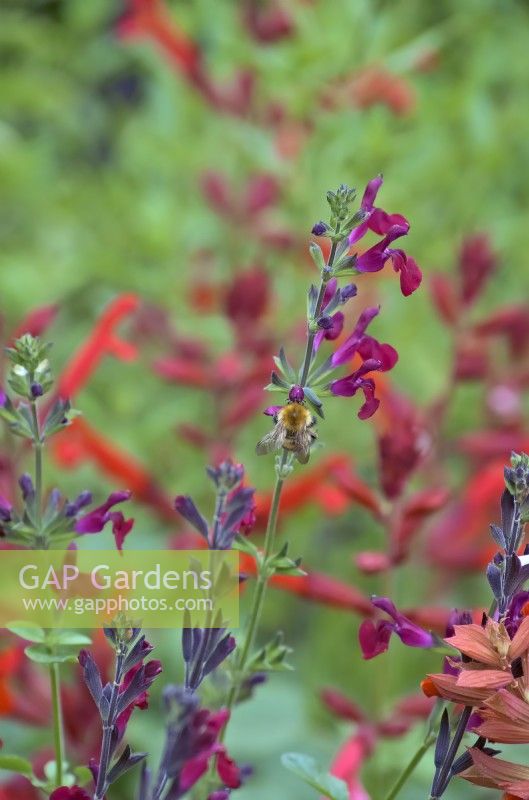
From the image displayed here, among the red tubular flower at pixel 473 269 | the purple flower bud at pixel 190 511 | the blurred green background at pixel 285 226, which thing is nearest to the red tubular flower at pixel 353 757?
the blurred green background at pixel 285 226

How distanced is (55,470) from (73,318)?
442mm

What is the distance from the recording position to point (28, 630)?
0.61 metres

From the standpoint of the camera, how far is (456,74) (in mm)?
2980

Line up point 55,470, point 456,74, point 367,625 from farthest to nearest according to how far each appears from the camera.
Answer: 1. point 456,74
2. point 55,470
3. point 367,625

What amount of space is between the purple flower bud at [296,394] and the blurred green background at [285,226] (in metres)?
0.49

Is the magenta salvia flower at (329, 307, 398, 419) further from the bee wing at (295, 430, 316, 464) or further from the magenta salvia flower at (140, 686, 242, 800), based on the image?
the magenta salvia flower at (140, 686, 242, 800)

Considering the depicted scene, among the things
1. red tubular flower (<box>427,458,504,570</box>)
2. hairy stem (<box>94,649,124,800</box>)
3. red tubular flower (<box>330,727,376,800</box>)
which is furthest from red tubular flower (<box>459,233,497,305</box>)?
hairy stem (<box>94,649,124,800</box>)

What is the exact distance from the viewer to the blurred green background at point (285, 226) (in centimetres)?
136

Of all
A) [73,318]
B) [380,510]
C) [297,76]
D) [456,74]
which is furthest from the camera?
[456,74]

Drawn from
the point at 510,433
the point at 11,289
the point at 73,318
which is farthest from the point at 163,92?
the point at 510,433

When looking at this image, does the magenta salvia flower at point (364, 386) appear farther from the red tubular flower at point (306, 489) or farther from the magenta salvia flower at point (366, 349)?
the red tubular flower at point (306, 489)

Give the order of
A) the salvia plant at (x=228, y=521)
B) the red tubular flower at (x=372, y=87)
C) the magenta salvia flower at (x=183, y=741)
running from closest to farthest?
the magenta salvia flower at (x=183, y=741)
the salvia plant at (x=228, y=521)
the red tubular flower at (x=372, y=87)

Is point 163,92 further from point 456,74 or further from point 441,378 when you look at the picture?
point 441,378

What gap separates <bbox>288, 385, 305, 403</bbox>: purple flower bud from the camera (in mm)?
544
